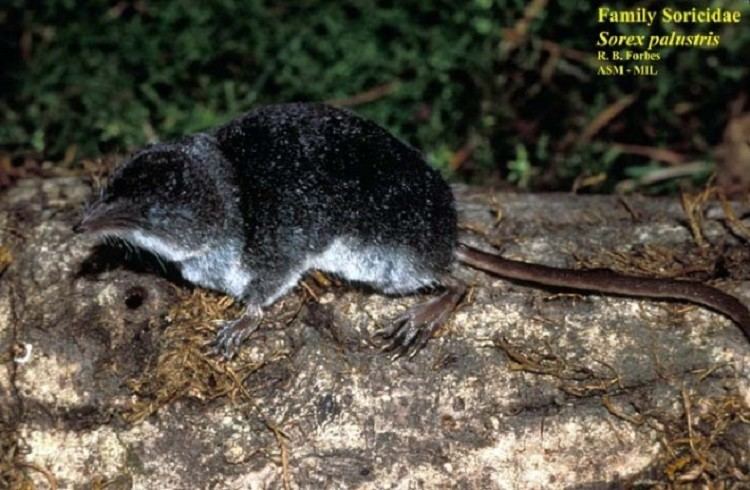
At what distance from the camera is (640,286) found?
289cm

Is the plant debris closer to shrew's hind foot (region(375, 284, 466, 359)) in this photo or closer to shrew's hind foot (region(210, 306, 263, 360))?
shrew's hind foot (region(210, 306, 263, 360))

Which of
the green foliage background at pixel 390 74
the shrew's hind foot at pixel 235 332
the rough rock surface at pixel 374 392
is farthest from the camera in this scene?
the green foliage background at pixel 390 74

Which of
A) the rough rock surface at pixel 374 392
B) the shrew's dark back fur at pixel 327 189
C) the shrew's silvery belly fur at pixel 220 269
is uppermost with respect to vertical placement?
the shrew's dark back fur at pixel 327 189

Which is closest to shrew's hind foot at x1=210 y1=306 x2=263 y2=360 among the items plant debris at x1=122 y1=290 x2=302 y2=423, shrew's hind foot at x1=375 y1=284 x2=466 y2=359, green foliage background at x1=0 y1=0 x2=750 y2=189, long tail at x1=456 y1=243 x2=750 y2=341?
plant debris at x1=122 y1=290 x2=302 y2=423

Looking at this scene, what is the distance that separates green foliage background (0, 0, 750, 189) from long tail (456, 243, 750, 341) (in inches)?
62.3

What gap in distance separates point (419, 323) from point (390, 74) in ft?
6.36

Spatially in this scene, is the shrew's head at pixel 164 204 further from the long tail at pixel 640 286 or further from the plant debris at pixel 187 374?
the long tail at pixel 640 286

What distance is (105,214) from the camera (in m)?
2.75

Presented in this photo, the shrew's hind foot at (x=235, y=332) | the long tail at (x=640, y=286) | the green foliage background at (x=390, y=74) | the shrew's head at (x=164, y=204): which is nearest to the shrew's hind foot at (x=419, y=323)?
the long tail at (x=640, y=286)

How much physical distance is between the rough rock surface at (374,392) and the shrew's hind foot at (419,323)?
35 mm

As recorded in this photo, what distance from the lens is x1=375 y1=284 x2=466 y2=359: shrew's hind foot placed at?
2.90 metres

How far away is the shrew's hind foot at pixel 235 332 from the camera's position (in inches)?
113

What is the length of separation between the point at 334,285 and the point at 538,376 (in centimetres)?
70

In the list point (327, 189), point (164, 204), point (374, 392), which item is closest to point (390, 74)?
point (327, 189)
